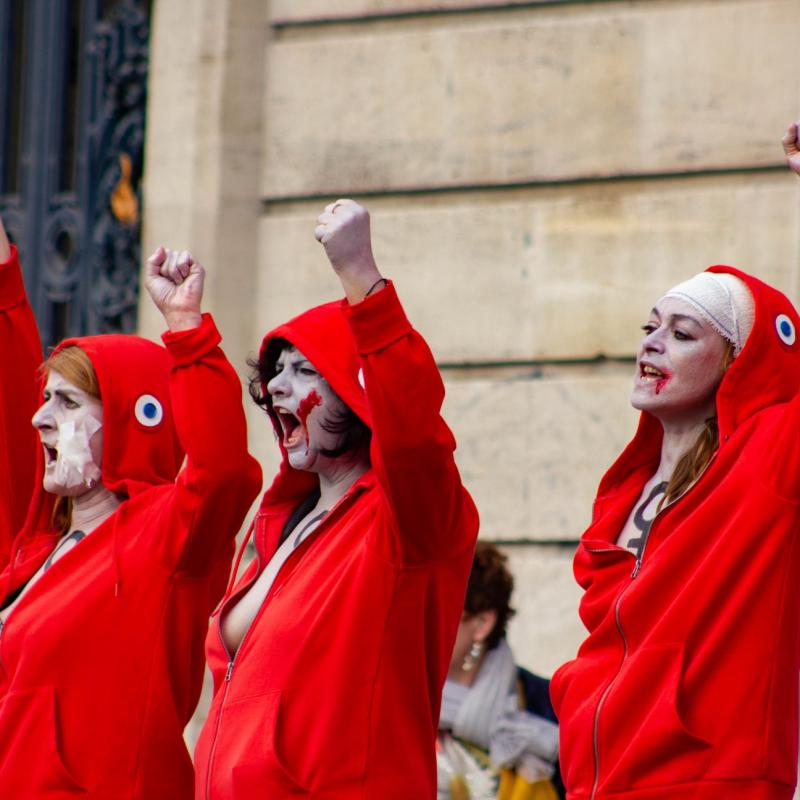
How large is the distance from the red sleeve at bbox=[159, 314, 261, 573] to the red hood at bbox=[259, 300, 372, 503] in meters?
0.09

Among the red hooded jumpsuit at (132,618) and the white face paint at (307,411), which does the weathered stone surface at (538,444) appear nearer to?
the red hooded jumpsuit at (132,618)

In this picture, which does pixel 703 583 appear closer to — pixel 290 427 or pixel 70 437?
pixel 290 427

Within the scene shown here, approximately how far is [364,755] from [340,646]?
248 millimetres

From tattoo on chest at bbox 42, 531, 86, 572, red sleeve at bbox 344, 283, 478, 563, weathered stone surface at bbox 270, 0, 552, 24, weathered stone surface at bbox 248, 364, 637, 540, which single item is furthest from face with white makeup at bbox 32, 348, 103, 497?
weathered stone surface at bbox 270, 0, 552, 24

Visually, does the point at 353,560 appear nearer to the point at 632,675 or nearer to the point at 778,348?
the point at 632,675

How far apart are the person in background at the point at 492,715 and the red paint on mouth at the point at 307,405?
1513mm

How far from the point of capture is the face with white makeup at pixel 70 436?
6000 millimetres

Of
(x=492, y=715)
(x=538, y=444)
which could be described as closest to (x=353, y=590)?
(x=492, y=715)

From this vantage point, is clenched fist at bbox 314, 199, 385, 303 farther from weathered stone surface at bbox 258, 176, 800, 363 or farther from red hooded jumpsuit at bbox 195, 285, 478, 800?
weathered stone surface at bbox 258, 176, 800, 363

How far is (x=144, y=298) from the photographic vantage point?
28.0ft

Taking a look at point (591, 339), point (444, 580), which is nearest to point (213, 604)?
point (444, 580)

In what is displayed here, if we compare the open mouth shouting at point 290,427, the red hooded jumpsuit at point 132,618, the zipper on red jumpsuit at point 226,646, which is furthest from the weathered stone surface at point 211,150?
the zipper on red jumpsuit at point 226,646

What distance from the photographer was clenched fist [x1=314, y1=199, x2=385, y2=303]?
4984 millimetres

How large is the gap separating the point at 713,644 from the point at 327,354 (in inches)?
47.5
